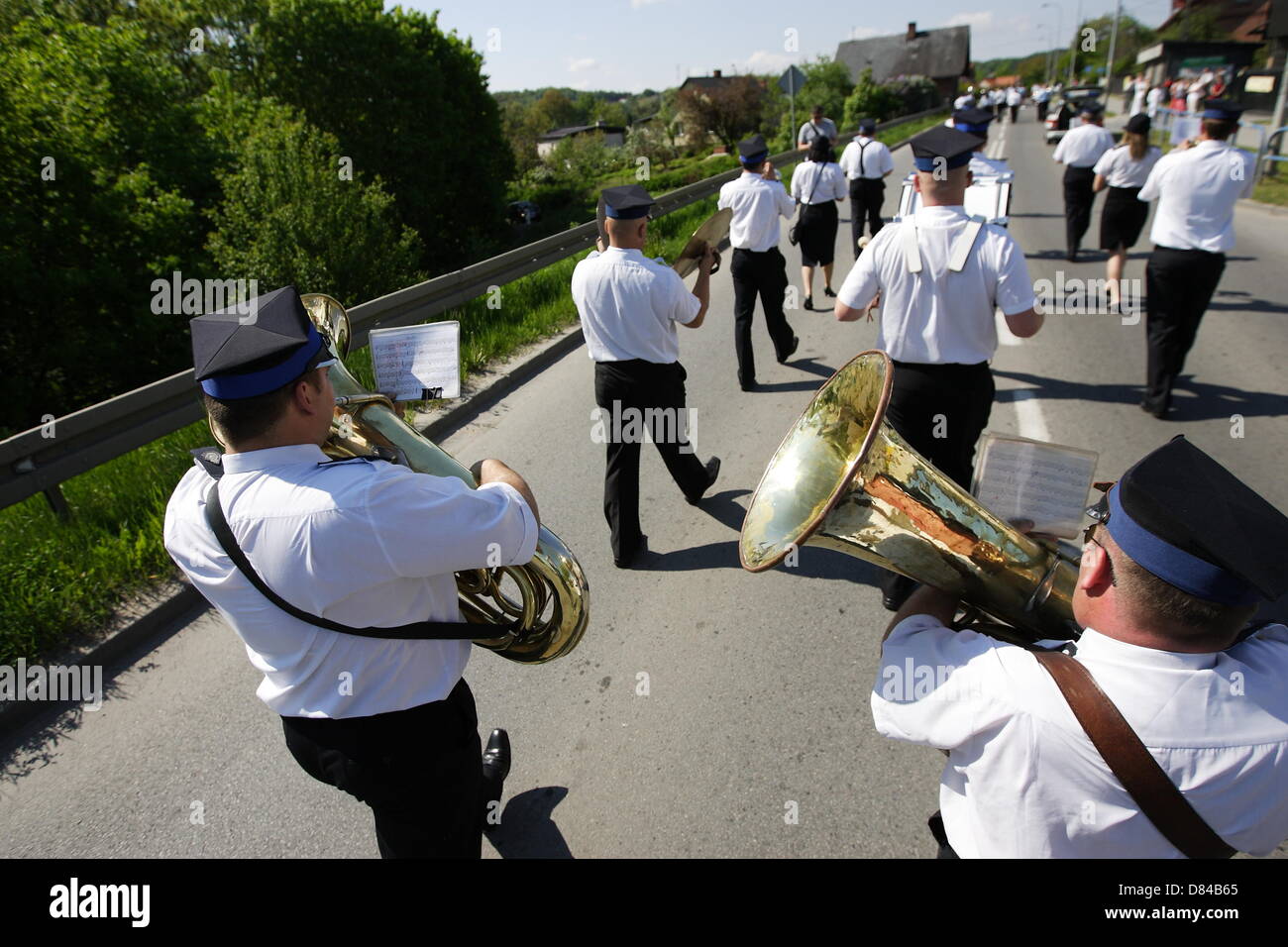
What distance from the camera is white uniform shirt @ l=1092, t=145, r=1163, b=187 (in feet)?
26.0

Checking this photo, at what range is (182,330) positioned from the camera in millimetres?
13883

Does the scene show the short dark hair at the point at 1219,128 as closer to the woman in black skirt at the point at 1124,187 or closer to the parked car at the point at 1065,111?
the woman in black skirt at the point at 1124,187

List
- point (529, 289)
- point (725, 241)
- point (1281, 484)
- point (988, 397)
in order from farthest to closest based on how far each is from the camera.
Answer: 1. point (725, 241)
2. point (529, 289)
3. point (1281, 484)
4. point (988, 397)

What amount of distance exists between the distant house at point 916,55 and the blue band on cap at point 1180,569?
76.6 meters

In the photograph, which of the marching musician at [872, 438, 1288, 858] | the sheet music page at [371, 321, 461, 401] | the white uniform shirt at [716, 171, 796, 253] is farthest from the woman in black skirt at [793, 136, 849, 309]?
the marching musician at [872, 438, 1288, 858]

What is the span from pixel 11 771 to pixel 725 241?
12336mm

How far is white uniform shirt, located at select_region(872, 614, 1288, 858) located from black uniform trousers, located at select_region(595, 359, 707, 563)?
2809mm

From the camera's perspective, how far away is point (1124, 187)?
26.5 feet

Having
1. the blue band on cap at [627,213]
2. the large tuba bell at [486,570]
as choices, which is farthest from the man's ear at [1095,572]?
the blue band on cap at [627,213]

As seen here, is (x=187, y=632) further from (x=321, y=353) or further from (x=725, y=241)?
(x=725, y=241)

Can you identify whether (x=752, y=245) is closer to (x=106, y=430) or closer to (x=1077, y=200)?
→ (x=106, y=430)

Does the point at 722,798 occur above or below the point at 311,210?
below

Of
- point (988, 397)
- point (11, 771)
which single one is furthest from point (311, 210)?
point (988, 397)

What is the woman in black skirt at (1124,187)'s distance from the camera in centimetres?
784
